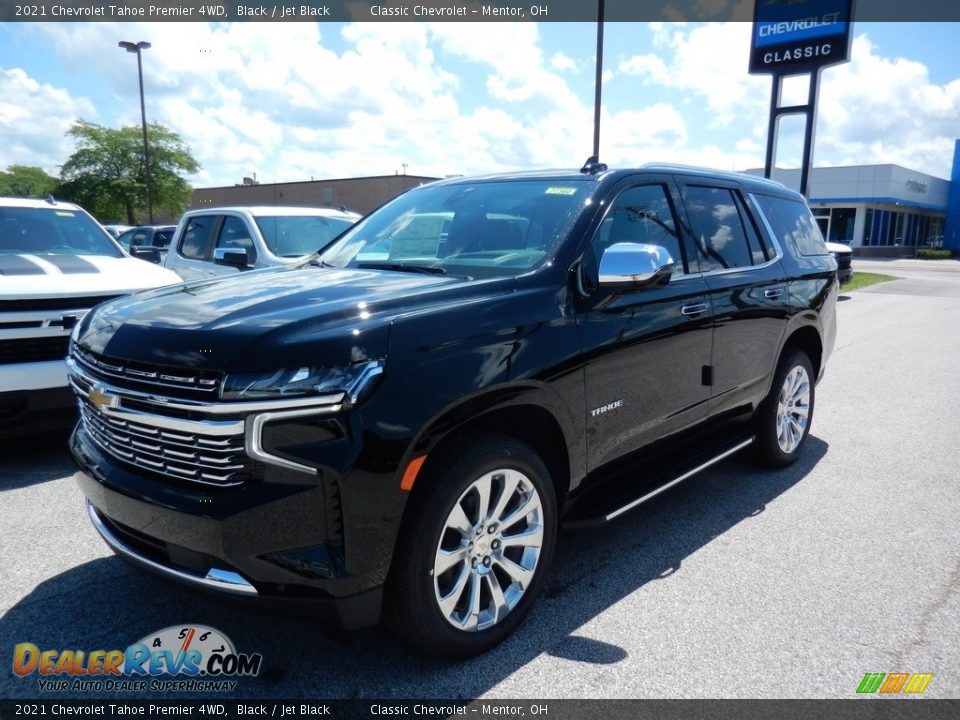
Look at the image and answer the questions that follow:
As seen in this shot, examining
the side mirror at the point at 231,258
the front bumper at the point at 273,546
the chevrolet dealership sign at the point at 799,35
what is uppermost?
the chevrolet dealership sign at the point at 799,35

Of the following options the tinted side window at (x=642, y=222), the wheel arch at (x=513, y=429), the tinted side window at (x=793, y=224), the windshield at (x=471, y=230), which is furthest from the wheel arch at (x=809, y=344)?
the wheel arch at (x=513, y=429)

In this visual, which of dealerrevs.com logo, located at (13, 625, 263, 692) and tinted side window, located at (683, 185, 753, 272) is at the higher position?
tinted side window, located at (683, 185, 753, 272)

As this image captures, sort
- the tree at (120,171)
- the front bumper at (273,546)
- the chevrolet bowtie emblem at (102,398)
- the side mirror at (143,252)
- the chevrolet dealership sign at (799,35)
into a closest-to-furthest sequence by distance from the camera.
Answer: the front bumper at (273,546) < the chevrolet bowtie emblem at (102,398) < the side mirror at (143,252) < the chevrolet dealership sign at (799,35) < the tree at (120,171)

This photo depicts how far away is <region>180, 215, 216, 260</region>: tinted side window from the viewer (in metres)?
8.80

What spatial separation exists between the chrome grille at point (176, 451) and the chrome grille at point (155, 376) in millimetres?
148

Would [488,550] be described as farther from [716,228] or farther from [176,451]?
[716,228]

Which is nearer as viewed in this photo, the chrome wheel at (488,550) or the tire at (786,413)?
the chrome wheel at (488,550)

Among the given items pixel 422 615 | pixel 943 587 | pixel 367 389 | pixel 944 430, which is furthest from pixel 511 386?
Result: pixel 944 430

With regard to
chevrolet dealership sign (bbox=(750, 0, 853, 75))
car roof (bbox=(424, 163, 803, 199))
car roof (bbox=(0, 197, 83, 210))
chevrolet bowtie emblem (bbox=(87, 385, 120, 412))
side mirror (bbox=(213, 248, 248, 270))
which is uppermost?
chevrolet dealership sign (bbox=(750, 0, 853, 75))

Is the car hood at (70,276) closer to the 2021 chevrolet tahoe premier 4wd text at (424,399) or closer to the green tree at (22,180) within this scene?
the 2021 chevrolet tahoe premier 4wd text at (424,399)

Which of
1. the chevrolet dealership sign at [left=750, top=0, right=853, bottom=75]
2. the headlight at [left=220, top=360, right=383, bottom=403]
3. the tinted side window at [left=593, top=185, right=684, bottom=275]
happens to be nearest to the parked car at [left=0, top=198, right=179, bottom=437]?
the headlight at [left=220, top=360, right=383, bottom=403]

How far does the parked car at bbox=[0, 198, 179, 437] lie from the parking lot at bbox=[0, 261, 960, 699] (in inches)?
18.9

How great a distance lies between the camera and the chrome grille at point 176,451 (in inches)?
94.1

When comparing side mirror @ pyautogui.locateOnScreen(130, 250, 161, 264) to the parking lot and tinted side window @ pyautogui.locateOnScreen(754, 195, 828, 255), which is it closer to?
the parking lot
